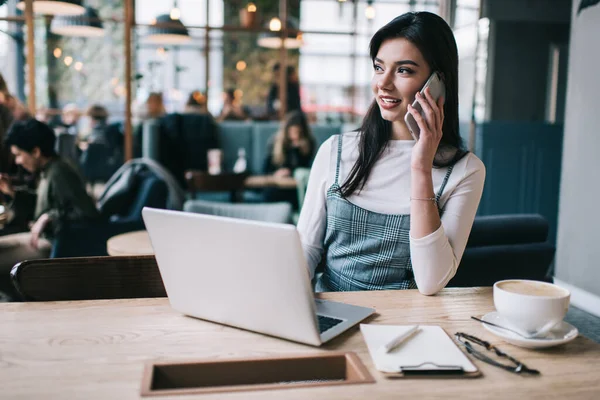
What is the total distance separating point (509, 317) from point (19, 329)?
91 cm

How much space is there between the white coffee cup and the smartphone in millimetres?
570

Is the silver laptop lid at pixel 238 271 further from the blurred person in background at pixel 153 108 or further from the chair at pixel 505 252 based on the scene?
the blurred person in background at pixel 153 108

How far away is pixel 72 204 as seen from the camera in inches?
145

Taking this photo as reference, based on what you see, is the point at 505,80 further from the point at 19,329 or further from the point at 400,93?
the point at 19,329

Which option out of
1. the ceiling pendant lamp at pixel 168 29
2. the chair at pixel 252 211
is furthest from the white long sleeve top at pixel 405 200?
the ceiling pendant lamp at pixel 168 29

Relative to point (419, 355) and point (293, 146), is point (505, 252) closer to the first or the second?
point (419, 355)

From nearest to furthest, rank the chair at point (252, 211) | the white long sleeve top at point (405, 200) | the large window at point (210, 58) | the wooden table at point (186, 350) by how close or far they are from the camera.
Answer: the wooden table at point (186, 350) → the white long sleeve top at point (405, 200) → the chair at point (252, 211) → the large window at point (210, 58)

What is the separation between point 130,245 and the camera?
3.28 m

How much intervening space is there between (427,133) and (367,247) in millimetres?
363

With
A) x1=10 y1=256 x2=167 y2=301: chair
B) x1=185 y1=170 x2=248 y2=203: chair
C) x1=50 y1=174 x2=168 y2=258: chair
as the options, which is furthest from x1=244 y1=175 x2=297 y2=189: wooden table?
x1=10 y1=256 x2=167 y2=301: chair

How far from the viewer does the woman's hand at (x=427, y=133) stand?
1.48m

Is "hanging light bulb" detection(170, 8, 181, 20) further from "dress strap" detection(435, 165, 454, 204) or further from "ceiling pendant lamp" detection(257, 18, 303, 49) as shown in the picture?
"dress strap" detection(435, 165, 454, 204)

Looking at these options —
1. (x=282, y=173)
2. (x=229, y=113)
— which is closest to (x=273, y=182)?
(x=282, y=173)

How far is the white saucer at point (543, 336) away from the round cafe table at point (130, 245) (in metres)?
2.26
